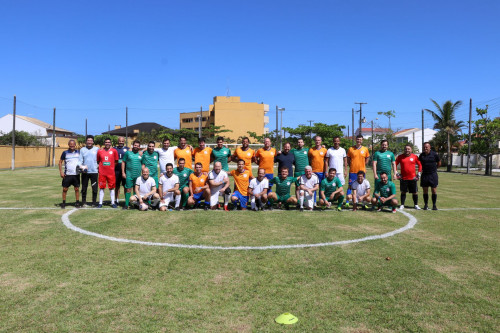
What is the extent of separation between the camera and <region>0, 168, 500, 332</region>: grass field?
3.08 m

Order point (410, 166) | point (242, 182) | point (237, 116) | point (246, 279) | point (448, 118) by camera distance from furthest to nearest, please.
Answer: point (237, 116)
point (448, 118)
point (410, 166)
point (242, 182)
point (246, 279)

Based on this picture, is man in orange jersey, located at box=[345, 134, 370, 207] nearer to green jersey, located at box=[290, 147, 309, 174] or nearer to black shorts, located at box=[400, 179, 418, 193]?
black shorts, located at box=[400, 179, 418, 193]

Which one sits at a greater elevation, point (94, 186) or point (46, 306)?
point (94, 186)

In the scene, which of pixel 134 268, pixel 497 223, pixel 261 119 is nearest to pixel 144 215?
pixel 134 268

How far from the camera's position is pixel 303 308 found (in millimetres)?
3322

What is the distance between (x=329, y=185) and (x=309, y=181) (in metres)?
0.61

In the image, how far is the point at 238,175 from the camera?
9.02 meters

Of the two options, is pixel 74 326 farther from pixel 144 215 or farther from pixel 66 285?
pixel 144 215

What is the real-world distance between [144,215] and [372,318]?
592cm

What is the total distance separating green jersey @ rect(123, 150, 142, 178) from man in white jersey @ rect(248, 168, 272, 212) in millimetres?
2916

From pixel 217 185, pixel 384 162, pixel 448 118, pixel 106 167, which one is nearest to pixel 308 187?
pixel 384 162

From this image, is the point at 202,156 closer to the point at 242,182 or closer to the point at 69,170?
the point at 242,182

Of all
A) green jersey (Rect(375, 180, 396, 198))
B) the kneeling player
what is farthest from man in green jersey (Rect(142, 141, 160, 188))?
green jersey (Rect(375, 180, 396, 198))

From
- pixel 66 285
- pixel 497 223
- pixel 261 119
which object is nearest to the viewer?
pixel 66 285
